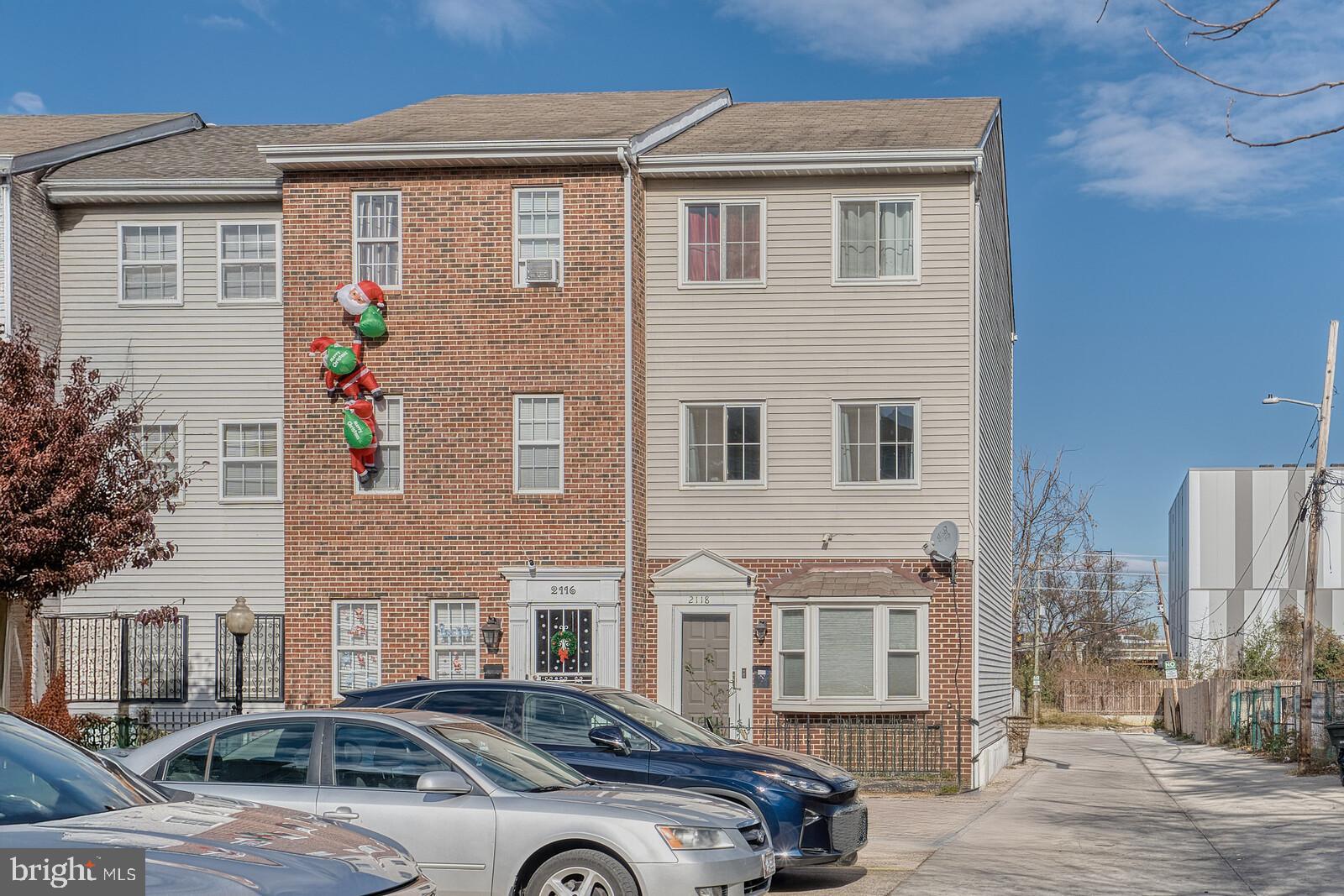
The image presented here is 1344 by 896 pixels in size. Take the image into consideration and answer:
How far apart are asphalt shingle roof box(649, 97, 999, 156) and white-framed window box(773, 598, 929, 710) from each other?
7156 mm

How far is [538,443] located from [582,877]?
46.6 feet

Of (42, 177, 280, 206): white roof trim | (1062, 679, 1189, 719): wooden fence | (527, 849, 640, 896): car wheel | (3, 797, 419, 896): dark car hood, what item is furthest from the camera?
(1062, 679, 1189, 719): wooden fence

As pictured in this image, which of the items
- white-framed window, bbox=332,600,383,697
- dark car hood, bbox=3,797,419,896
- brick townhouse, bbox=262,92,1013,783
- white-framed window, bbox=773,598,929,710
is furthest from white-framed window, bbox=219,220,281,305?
dark car hood, bbox=3,797,419,896

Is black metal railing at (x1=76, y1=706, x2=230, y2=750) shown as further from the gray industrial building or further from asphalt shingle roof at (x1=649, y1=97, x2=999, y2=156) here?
the gray industrial building

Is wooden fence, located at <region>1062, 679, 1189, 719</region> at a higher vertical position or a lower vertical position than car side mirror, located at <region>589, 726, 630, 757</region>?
lower

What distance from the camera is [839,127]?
83.6 feet

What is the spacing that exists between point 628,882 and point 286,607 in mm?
15261

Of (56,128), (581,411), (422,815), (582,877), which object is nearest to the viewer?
(582,877)

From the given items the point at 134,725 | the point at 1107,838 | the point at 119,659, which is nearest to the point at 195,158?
the point at 119,659

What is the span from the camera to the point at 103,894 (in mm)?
5195

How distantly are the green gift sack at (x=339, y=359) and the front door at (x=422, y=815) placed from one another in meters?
13.8

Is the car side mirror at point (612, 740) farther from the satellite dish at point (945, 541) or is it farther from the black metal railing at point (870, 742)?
the satellite dish at point (945, 541)

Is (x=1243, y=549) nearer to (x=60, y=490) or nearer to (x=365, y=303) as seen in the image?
(x=365, y=303)

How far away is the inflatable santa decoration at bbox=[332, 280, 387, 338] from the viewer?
2283 cm
